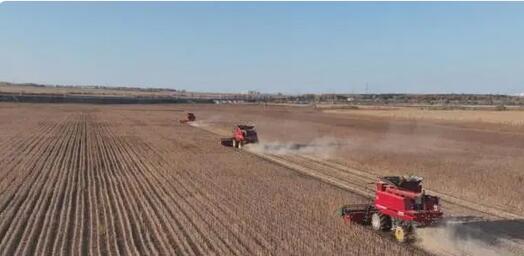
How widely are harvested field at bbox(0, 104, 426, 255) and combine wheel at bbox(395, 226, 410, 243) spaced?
496 millimetres

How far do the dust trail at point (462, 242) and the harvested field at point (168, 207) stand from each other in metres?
0.93

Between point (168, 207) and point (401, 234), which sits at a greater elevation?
Result: point (401, 234)

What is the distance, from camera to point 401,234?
1625 centimetres

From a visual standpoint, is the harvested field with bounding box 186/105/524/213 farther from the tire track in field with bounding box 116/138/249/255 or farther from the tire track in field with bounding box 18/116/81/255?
the tire track in field with bounding box 18/116/81/255

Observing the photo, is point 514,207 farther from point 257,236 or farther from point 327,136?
point 327,136

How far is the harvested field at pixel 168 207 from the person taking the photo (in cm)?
1553

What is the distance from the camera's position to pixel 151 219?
1844 centimetres

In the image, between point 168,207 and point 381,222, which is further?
point 168,207

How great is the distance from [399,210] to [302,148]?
2448cm

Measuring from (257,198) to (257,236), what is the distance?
222 inches

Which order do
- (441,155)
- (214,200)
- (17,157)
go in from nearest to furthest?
(214,200) < (17,157) < (441,155)

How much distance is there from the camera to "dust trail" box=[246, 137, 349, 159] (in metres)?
38.2

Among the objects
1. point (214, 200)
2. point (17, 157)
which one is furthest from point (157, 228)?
point (17, 157)

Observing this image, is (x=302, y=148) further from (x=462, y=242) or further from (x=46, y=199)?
(x=462, y=242)
